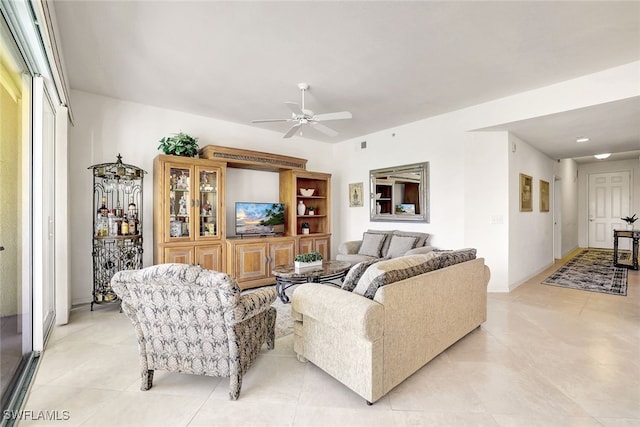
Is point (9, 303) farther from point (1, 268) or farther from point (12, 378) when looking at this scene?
point (12, 378)

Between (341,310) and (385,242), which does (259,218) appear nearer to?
(385,242)

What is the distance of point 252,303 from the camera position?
199 cm

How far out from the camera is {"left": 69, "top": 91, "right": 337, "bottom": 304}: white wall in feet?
11.8

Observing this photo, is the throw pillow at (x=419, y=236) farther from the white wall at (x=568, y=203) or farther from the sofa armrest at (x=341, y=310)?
the white wall at (x=568, y=203)

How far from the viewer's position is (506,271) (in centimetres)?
431

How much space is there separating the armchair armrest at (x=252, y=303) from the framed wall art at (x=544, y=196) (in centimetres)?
574

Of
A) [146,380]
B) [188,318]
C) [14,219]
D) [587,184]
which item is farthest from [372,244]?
[587,184]

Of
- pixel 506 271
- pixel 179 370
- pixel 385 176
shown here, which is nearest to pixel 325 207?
pixel 385 176

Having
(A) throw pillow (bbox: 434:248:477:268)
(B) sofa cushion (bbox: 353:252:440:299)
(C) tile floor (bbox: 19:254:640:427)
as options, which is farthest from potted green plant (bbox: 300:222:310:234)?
(B) sofa cushion (bbox: 353:252:440:299)

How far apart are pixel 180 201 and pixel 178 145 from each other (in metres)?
0.76

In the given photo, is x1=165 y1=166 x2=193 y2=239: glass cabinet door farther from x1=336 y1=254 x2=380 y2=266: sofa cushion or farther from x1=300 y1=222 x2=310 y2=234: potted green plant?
x1=336 y1=254 x2=380 y2=266: sofa cushion

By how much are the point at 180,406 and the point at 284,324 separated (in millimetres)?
1385

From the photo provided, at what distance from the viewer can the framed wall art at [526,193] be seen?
4.70 metres

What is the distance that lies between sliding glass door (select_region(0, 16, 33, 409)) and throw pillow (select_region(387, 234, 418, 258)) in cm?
419
